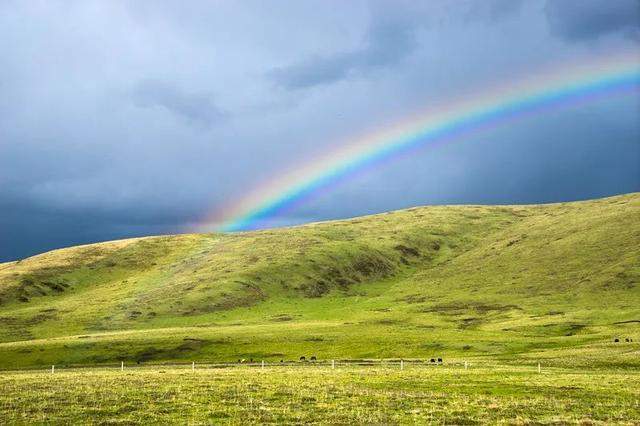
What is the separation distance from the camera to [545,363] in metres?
82.2

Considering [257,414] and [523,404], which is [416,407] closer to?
[523,404]

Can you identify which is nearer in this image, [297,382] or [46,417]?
[46,417]

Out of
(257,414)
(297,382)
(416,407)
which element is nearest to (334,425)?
(257,414)

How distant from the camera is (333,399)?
45688mm

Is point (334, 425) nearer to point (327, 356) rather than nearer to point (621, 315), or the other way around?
point (327, 356)

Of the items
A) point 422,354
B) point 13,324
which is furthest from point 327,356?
point 13,324

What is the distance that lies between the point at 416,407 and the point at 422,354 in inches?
2956

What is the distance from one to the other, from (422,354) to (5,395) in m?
81.3

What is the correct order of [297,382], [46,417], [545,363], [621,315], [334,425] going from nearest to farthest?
[334,425]
[46,417]
[297,382]
[545,363]
[621,315]

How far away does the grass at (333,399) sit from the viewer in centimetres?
3747

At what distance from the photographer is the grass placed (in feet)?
123

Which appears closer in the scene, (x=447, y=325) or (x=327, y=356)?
(x=327, y=356)

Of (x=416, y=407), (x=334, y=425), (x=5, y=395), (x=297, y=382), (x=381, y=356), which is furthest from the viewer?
(x=381, y=356)

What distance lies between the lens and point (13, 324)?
196m
